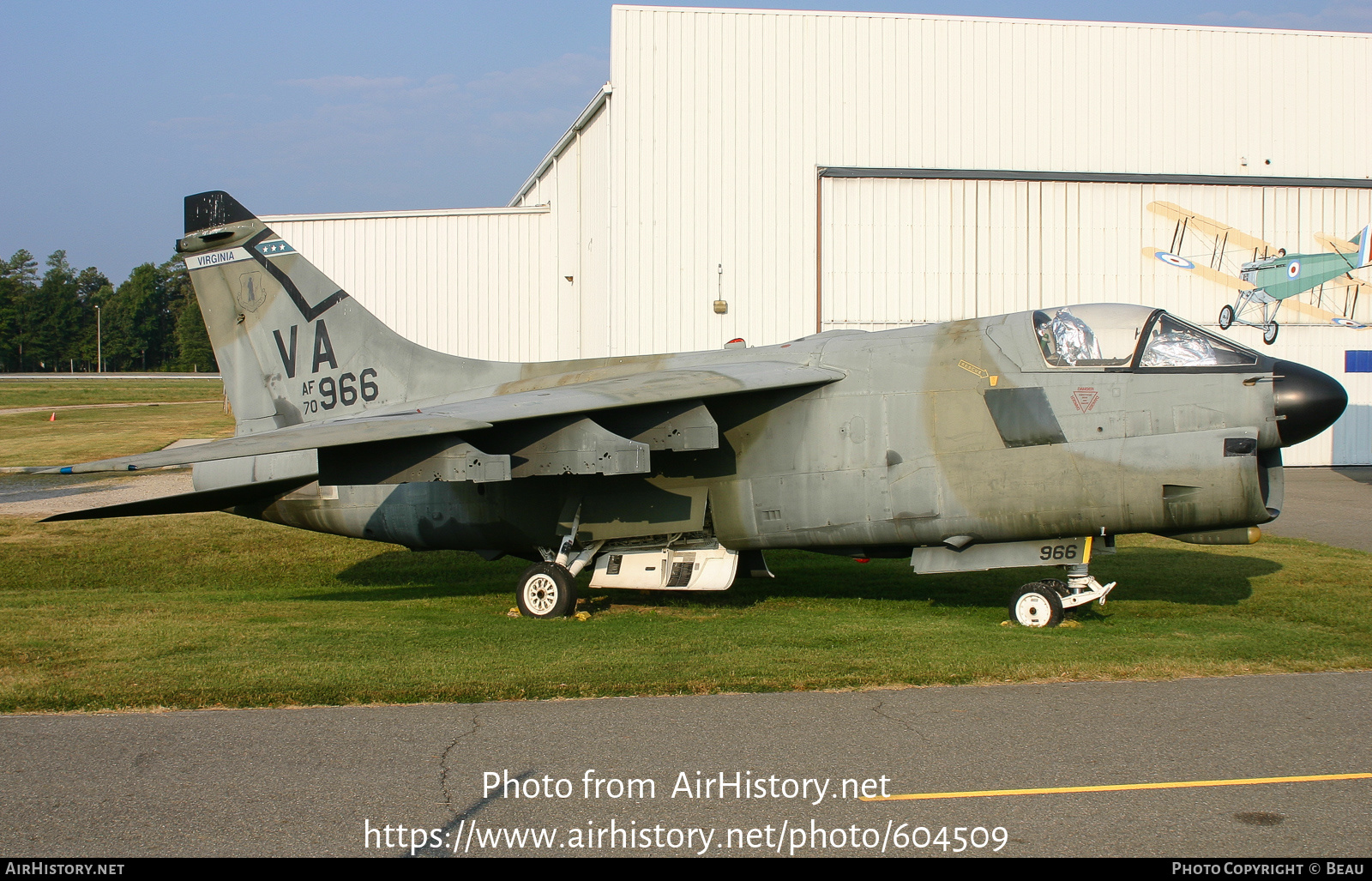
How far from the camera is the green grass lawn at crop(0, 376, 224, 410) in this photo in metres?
57.3

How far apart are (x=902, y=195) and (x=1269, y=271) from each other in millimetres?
9849

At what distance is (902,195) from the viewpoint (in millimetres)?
25219

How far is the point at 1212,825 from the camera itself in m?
5.03

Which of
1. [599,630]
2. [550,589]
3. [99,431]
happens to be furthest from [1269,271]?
[99,431]

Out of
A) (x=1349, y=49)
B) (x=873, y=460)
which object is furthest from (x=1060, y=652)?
(x=1349, y=49)

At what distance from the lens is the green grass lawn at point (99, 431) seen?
1162 inches

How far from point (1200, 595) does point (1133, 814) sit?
8095 mm

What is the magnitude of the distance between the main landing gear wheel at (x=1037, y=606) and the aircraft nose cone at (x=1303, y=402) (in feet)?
8.38

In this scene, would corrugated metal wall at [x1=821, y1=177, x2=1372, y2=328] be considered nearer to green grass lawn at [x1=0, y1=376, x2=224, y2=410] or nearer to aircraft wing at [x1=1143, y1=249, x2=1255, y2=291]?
aircraft wing at [x1=1143, y1=249, x2=1255, y2=291]

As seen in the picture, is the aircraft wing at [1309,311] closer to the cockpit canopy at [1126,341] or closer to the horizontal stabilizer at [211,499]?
the cockpit canopy at [1126,341]

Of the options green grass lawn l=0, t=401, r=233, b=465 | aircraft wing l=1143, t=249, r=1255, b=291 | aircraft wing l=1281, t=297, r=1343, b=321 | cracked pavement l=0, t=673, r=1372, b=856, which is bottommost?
cracked pavement l=0, t=673, r=1372, b=856

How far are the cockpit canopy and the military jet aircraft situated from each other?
2 cm

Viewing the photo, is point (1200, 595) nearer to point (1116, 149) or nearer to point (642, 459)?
point (642, 459)

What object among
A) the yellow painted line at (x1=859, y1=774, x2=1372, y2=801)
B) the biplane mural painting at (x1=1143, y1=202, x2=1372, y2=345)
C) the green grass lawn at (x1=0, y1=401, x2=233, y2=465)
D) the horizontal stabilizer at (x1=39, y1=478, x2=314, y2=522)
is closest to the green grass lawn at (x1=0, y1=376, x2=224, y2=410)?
the green grass lawn at (x1=0, y1=401, x2=233, y2=465)
